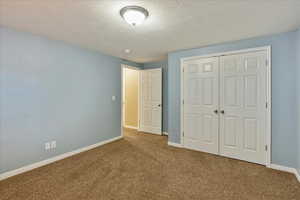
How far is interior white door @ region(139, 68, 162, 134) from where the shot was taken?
467 centimetres

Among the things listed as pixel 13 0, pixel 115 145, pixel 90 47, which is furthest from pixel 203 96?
pixel 13 0

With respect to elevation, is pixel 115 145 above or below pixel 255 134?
below

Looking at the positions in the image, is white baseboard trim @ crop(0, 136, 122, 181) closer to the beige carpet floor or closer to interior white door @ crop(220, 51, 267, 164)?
the beige carpet floor

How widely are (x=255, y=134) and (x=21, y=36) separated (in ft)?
14.7

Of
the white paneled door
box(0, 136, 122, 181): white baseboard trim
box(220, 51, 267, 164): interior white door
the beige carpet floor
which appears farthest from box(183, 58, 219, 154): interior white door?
box(0, 136, 122, 181): white baseboard trim

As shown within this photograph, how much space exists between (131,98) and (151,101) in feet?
3.40

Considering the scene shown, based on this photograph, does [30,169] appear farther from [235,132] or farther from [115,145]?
[235,132]

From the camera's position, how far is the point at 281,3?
65.3 inches

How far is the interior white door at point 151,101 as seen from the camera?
467cm

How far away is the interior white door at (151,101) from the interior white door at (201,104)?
1286mm

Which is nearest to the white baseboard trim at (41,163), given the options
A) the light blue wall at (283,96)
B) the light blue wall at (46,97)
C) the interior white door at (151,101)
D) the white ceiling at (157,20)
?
the light blue wall at (46,97)

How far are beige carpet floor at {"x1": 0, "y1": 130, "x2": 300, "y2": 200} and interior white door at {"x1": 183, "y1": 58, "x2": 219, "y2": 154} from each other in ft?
1.23

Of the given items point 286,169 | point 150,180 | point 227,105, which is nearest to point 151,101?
point 227,105

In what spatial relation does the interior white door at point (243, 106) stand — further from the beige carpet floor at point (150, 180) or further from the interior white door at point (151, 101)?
the interior white door at point (151, 101)
